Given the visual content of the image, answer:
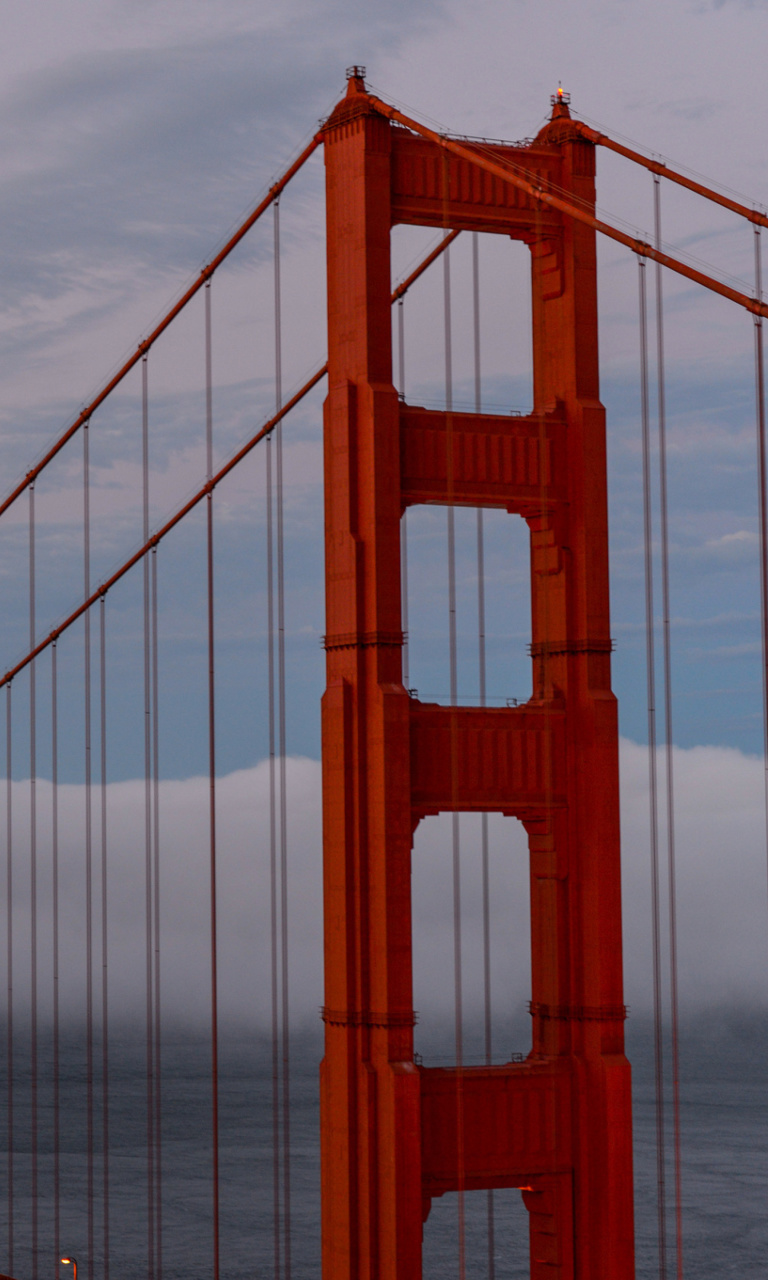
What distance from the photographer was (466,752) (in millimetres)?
30984

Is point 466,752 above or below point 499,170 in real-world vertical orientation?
below

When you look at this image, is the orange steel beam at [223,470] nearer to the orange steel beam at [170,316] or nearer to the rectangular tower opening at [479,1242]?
the orange steel beam at [170,316]

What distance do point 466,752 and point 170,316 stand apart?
10430 millimetres

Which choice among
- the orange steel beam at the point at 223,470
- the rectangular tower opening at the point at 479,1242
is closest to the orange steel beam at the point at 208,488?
the orange steel beam at the point at 223,470

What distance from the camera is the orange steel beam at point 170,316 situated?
33156 millimetres

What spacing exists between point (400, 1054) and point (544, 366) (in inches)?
420

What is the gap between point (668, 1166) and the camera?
105 meters

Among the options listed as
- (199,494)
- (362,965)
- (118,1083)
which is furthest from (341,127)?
(118,1083)

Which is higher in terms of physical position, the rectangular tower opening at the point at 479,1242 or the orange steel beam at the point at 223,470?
→ the orange steel beam at the point at 223,470

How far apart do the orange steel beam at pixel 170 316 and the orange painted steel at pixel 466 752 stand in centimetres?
226

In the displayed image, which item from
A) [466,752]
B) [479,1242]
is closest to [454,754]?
[466,752]

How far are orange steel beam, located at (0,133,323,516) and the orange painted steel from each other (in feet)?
7.41

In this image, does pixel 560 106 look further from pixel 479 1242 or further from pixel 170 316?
pixel 479 1242

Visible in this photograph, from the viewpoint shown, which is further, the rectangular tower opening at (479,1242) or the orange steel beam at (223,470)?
the rectangular tower opening at (479,1242)
